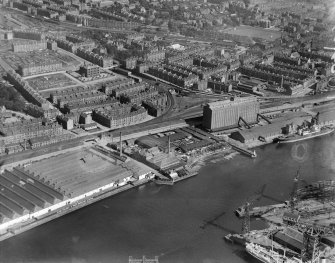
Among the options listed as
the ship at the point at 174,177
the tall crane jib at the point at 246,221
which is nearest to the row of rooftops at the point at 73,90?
the ship at the point at 174,177

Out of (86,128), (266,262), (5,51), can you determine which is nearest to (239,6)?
(5,51)

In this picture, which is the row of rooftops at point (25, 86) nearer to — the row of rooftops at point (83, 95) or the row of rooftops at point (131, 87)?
the row of rooftops at point (83, 95)

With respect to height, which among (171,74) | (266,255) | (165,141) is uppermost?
(171,74)

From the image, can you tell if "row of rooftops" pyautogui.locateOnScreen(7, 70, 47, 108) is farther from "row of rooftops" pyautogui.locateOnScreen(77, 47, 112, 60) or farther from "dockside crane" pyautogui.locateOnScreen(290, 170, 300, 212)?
"dockside crane" pyautogui.locateOnScreen(290, 170, 300, 212)

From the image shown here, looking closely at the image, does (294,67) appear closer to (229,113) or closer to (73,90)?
(229,113)

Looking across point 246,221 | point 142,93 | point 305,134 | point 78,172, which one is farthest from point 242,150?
point 142,93

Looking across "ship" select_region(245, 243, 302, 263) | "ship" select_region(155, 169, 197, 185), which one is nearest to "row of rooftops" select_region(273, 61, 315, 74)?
"ship" select_region(155, 169, 197, 185)

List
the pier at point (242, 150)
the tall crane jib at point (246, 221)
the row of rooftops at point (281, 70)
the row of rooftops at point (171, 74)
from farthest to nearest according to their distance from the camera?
the row of rooftops at point (281, 70)
the row of rooftops at point (171, 74)
the pier at point (242, 150)
the tall crane jib at point (246, 221)

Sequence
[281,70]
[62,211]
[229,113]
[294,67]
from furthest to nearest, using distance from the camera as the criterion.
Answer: [294,67]
[281,70]
[229,113]
[62,211]
